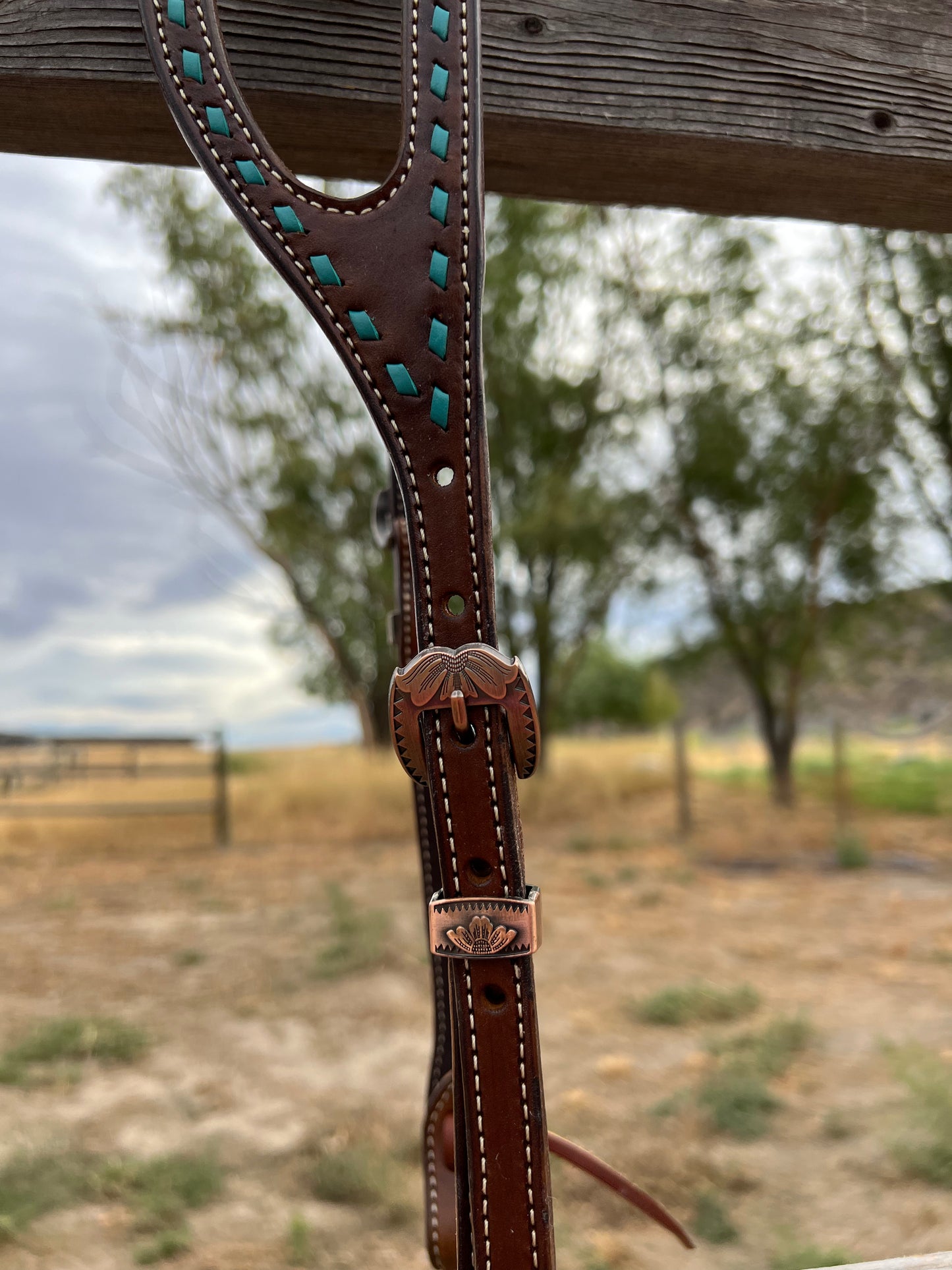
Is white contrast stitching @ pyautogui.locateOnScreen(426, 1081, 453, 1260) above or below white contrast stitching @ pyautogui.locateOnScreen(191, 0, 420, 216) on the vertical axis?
below

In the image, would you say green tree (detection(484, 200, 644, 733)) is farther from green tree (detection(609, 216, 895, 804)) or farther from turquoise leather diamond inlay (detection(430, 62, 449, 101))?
turquoise leather diamond inlay (detection(430, 62, 449, 101))

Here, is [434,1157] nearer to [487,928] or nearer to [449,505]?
[487,928]

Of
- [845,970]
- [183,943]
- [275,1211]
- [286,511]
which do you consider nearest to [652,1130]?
[275,1211]

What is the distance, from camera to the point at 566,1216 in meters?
2.47

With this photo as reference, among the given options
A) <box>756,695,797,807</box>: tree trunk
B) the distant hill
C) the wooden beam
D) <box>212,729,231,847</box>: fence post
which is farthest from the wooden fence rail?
the wooden beam

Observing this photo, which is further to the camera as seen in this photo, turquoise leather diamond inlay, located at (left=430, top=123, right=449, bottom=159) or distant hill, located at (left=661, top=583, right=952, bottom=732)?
distant hill, located at (left=661, top=583, right=952, bottom=732)

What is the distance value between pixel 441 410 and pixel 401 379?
49 mm

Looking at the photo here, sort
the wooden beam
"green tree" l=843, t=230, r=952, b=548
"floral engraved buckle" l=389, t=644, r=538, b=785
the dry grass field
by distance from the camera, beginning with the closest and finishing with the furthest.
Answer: "floral engraved buckle" l=389, t=644, r=538, b=785, the wooden beam, the dry grass field, "green tree" l=843, t=230, r=952, b=548

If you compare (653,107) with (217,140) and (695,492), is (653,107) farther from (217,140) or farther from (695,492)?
(695,492)

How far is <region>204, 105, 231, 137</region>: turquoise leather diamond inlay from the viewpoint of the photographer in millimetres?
913

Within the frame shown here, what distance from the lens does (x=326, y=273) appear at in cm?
90

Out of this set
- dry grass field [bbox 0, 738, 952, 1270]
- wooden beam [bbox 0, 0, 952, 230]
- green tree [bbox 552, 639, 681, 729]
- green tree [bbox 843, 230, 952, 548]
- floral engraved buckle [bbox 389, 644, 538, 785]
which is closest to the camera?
floral engraved buckle [bbox 389, 644, 538, 785]

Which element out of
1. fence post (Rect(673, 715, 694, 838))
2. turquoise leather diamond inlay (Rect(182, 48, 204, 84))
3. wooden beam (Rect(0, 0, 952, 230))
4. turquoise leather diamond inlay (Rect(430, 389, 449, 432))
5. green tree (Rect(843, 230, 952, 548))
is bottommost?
fence post (Rect(673, 715, 694, 838))

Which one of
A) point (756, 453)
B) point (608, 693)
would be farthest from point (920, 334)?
point (608, 693)
